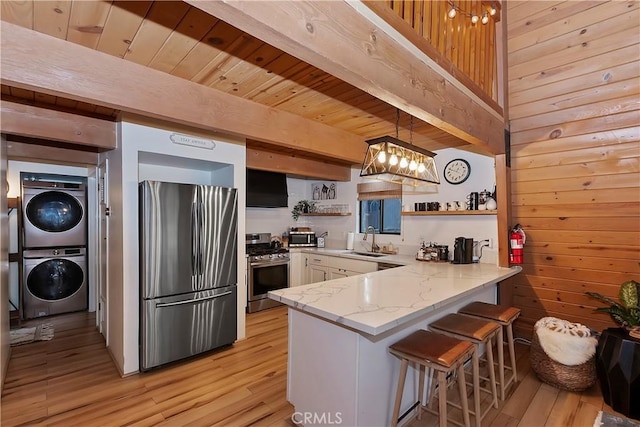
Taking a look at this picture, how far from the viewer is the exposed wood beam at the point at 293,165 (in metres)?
4.02

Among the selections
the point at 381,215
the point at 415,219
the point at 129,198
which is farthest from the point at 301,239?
the point at 129,198

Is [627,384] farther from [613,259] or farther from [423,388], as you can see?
[423,388]

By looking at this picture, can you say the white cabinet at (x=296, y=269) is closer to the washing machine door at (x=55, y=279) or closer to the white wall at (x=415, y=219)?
the white wall at (x=415, y=219)

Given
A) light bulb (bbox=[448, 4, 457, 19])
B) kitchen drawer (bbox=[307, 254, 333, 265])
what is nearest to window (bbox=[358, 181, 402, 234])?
kitchen drawer (bbox=[307, 254, 333, 265])

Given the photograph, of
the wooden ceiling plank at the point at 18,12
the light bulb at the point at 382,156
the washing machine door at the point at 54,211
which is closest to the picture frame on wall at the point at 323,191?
the light bulb at the point at 382,156

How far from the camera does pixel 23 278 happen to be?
4.03 metres

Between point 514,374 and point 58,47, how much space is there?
3.97 m

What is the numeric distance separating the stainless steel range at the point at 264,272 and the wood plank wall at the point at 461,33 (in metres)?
3.46

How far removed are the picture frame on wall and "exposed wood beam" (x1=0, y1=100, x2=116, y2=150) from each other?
347 cm

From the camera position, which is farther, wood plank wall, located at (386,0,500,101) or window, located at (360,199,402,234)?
window, located at (360,199,402,234)

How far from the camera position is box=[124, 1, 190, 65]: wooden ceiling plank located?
4.78ft

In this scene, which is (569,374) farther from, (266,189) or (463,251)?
(266,189)

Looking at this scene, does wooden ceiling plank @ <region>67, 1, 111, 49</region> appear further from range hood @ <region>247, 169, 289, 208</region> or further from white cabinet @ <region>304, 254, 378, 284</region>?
white cabinet @ <region>304, 254, 378, 284</region>

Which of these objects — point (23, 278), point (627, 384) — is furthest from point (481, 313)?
point (23, 278)
